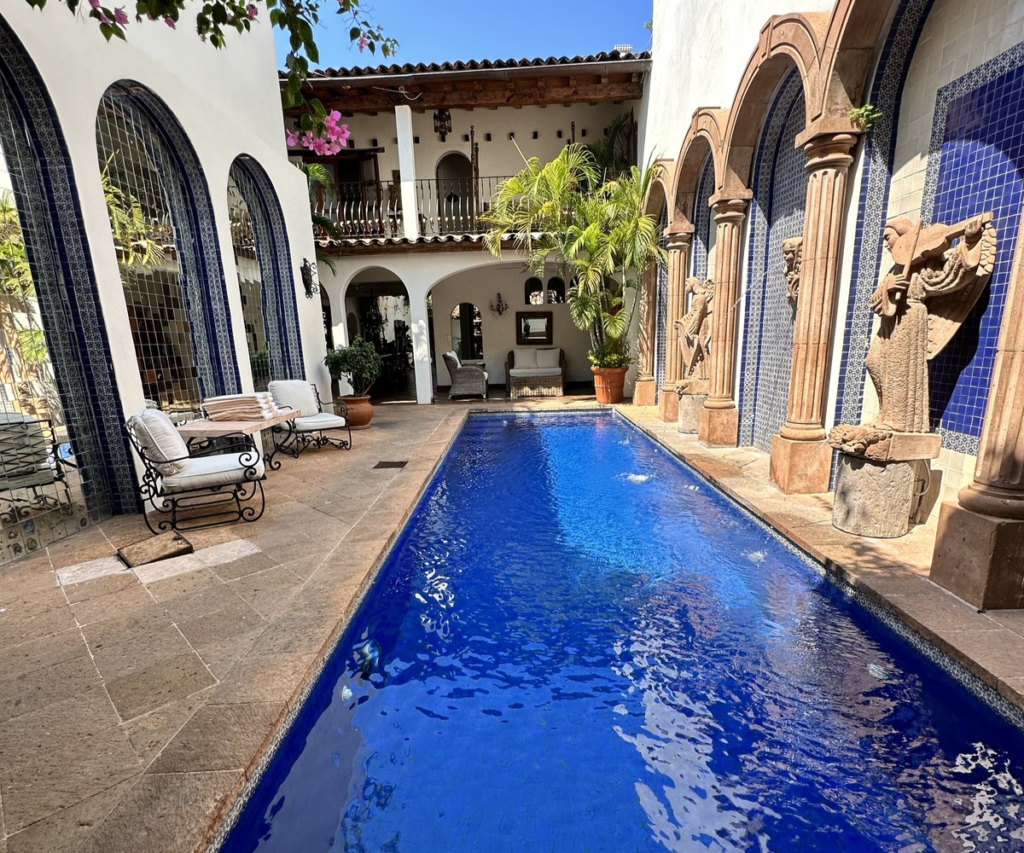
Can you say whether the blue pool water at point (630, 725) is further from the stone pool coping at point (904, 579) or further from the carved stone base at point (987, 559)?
the carved stone base at point (987, 559)

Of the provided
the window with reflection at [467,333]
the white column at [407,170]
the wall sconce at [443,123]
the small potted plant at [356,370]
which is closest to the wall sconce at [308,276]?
the small potted plant at [356,370]

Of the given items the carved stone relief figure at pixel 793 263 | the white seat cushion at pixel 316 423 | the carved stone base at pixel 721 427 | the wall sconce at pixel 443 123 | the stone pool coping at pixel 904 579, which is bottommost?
the stone pool coping at pixel 904 579

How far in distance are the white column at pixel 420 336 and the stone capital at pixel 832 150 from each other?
803 centimetres

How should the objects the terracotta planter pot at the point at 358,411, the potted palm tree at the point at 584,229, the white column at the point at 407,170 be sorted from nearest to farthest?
the terracotta planter pot at the point at 358,411
the potted palm tree at the point at 584,229
the white column at the point at 407,170

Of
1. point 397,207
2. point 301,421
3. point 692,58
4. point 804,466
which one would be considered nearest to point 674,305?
point 692,58

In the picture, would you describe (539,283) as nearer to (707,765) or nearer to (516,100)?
(516,100)

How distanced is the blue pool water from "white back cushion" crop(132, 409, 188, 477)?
2.04m

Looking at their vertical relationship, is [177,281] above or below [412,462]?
above

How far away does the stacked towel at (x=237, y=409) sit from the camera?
5398 millimetres

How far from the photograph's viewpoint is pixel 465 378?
38.9 ft

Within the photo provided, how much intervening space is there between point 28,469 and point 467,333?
1204cm

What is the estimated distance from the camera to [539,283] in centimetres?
1395

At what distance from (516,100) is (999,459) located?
35.7ft

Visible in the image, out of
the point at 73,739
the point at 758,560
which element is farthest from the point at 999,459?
the point at 73,739
